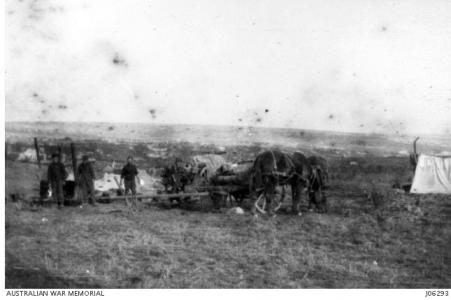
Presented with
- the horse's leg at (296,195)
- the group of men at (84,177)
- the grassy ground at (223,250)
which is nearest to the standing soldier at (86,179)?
the group of men at (84,177)

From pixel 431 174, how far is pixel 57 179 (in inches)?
489

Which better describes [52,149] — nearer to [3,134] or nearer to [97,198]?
[97,198]

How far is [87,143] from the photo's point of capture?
56.6 feet

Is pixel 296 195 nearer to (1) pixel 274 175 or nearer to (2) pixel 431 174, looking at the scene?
(1) pixel 274 175

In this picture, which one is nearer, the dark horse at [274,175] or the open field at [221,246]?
the open field at [221,246]

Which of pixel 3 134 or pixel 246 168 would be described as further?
pixel 246 168

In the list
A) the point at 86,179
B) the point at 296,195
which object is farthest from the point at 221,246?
the point at 86,179

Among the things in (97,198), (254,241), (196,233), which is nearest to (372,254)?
(254,241)

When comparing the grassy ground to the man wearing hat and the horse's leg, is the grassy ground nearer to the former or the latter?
the man wearing hat

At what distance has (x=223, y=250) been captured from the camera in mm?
8516

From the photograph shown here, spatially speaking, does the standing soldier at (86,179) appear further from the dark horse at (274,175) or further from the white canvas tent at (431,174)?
the white canvas tent at (431,174)

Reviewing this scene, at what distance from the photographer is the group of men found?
38.0 ft

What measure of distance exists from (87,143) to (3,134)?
9.11m

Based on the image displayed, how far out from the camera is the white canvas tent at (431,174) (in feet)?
50.9
